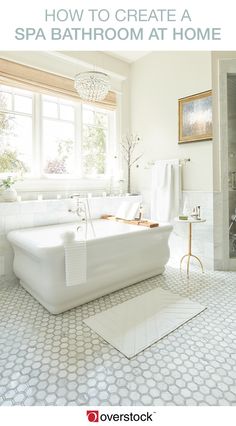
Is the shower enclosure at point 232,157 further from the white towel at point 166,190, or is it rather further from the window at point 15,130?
the window at point 15,130

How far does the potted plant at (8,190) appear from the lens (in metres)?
2.75

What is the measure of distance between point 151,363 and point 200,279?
4.91 feet

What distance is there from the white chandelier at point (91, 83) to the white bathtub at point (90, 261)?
150 centimetres

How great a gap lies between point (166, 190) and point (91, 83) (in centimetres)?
164

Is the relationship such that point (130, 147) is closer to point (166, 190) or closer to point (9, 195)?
point (166, 190)

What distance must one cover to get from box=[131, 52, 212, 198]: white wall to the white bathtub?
1000mm

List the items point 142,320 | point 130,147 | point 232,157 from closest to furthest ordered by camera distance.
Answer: point 142,320
point 232,157
point 130,147

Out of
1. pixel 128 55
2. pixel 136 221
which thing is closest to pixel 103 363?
pixel 136 221

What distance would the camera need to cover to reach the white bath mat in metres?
1.71

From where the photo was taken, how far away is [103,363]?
151 cm
